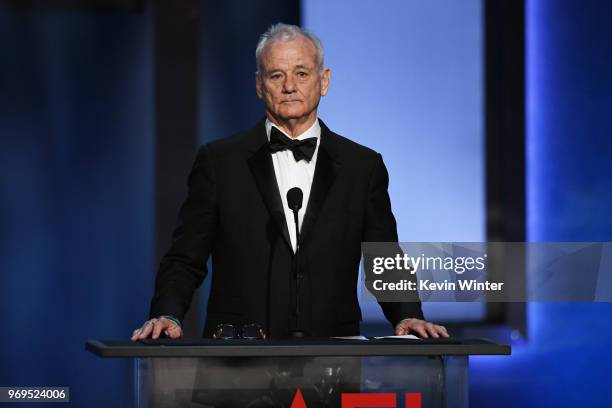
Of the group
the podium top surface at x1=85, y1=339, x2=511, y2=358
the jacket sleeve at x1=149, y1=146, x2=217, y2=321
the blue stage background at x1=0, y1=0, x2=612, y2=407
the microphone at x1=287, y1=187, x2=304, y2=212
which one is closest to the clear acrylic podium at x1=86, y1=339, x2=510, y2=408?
the podium top surface at x1=85, y1=339, x2=511, y2=358

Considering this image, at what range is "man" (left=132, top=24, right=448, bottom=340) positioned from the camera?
2.86m

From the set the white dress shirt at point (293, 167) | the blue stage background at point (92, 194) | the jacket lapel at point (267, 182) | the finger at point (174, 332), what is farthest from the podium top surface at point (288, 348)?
the blue stage background at point (92, 194)

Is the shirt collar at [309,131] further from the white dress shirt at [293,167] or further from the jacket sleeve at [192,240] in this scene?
the jacket sleeve at [192,240]

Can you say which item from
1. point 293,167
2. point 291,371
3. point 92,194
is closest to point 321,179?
point 293,167

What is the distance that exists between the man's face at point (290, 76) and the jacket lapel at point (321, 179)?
0.13 meters

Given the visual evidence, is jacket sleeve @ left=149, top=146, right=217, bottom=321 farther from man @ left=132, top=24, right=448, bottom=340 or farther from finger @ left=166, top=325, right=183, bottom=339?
finger @ left=166, top=325, right=183, bottom=339

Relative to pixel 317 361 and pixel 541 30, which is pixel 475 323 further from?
pixel 317 361

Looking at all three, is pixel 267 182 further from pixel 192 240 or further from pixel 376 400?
pixel 376 400

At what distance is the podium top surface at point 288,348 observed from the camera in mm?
2150

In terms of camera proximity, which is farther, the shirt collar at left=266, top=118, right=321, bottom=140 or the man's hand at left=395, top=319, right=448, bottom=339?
the shirt collar at left=266, top=118, right=321, bottom=140

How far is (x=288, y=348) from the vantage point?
7.11 feet

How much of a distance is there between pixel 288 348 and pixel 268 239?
0.74 metres

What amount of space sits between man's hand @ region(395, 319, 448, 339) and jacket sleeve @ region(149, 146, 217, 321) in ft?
1.72

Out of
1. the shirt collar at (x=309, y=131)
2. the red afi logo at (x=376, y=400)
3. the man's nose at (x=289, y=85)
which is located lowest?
the red afi logo at (x=376, y=400)
